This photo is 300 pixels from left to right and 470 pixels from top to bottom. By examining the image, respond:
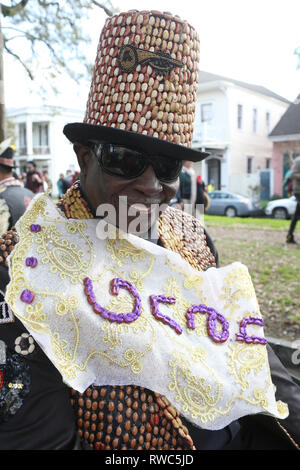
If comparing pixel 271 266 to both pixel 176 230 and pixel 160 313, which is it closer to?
pixel 176 230

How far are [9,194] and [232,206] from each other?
16.7 m

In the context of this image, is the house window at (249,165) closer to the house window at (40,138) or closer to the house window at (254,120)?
the house window at (254,120)

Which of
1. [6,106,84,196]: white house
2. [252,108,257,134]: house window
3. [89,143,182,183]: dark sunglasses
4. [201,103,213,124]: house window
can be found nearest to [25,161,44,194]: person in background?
[89,143,182,183]: dark sunglasses

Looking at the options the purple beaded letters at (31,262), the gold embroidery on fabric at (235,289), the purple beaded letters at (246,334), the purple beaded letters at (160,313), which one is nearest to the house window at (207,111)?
the gold embroidery on fabric at (235,289)

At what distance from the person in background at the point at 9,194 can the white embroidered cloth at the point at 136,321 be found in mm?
2812

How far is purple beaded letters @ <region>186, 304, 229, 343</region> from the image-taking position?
1577 millimetres

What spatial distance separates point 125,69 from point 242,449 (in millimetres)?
1490

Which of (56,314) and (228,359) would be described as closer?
(56,314)

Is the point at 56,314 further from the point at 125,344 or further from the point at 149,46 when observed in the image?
the point at 149,46

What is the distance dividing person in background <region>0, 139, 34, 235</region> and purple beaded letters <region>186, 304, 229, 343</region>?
9.73ft

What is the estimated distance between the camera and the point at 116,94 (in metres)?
1.48
